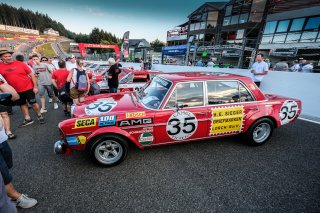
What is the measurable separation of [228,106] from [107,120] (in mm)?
2098

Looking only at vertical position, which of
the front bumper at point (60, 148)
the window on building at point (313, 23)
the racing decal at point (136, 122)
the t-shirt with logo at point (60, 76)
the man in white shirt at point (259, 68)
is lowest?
the front bumper at point (60, 148)

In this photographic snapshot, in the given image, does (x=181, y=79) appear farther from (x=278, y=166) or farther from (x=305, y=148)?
(x=305, y=148)

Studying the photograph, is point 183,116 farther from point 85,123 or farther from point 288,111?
point 288,111

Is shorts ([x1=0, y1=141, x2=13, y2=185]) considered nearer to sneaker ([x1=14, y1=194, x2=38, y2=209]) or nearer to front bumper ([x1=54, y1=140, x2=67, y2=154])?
sneaker ([x1=14, y1=194, x2=38, y2=209])

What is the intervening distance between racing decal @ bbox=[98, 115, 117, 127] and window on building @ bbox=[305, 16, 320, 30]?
17478 millimetres

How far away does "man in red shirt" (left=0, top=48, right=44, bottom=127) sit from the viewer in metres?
3.44

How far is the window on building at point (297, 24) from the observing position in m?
13.5

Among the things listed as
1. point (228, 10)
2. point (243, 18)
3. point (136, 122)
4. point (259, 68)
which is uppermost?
point (228, 10)

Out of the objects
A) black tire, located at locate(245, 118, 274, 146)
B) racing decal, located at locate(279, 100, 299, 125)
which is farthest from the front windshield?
racing decal, located at locate(279, 100, 299, 125)

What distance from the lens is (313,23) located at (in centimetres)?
1274

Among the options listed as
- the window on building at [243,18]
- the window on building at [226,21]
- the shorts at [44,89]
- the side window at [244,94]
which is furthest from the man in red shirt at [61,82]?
the window on building at [226,21]

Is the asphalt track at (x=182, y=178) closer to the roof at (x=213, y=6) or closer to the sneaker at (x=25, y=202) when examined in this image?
the sneaker at (x=25, y=202)

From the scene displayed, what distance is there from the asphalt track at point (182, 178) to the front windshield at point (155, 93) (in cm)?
95

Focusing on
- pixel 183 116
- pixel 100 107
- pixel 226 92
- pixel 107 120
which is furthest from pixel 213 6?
pixel 107 120
